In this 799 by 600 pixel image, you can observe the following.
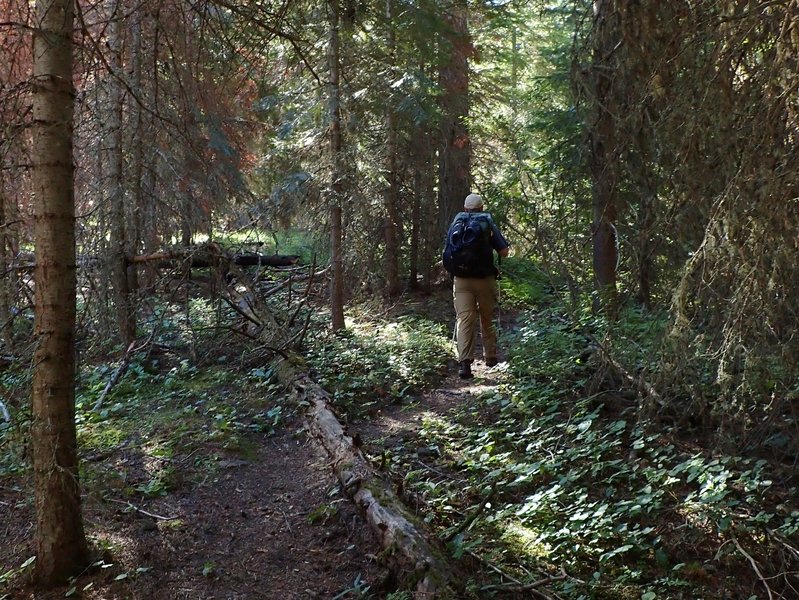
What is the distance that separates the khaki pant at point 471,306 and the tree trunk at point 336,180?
A: 3.74 meters

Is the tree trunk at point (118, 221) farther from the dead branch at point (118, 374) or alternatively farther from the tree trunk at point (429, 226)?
the tree trunk at point (429, 226)

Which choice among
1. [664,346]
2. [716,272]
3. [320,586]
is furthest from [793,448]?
[320,586]

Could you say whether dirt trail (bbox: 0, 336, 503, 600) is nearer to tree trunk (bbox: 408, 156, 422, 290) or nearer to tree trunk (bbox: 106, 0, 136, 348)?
tree trunk (bbox: 106, 0, 136, 348)

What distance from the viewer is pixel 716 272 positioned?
408 cm

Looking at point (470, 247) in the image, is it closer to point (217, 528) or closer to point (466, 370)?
point (466, 370)

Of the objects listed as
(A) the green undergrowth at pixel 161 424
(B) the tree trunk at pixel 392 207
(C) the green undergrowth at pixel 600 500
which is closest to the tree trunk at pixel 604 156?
(C) the green undergrowth at pixel 600 500

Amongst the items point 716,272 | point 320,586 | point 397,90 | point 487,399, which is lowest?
point 320,586

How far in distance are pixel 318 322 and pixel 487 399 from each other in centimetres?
540

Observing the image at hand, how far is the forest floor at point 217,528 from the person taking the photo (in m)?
4.54

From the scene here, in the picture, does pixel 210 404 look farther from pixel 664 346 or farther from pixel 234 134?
pixel 234 134

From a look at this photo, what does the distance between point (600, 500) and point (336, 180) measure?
796 centimetres

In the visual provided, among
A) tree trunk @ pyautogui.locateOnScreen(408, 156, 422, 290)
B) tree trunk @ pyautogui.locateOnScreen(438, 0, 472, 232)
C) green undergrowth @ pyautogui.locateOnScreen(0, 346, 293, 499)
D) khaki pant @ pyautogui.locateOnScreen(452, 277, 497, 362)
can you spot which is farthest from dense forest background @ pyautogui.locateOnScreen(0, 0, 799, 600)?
tree trunk @ pyautogui.locateOnScreen(408, 156, 422, 290)

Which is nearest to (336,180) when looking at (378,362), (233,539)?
(378,362)

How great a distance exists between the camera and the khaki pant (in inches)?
358
